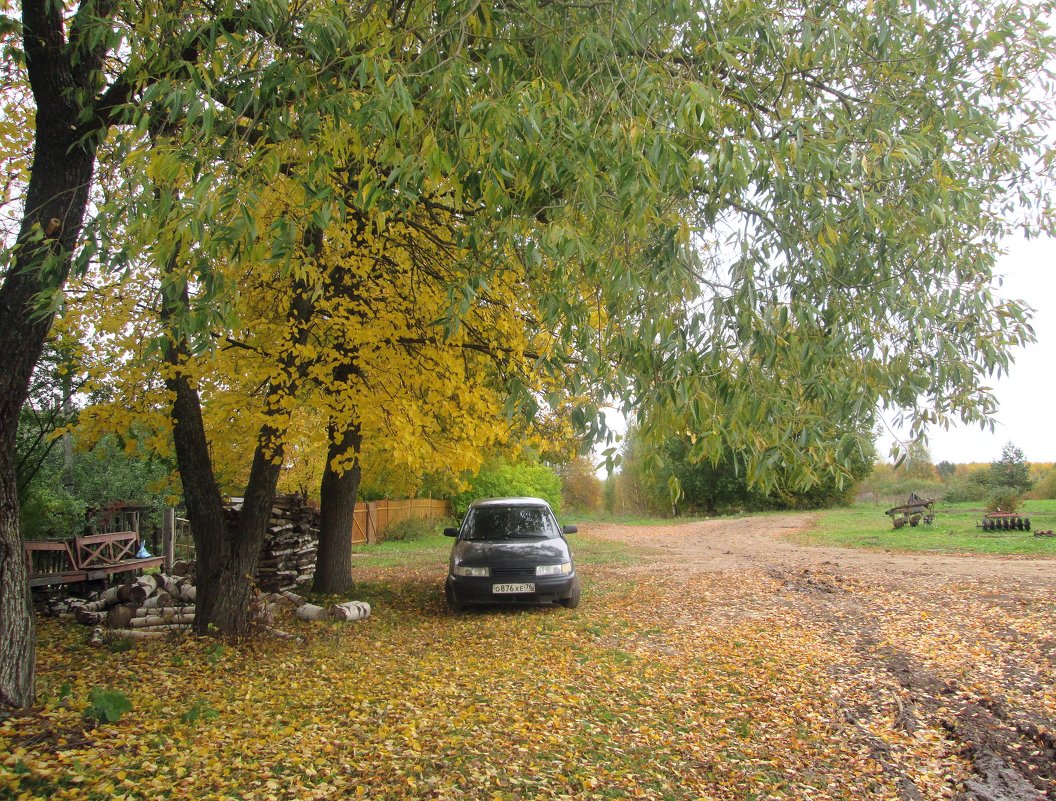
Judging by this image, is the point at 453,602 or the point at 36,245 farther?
the point at 453,602

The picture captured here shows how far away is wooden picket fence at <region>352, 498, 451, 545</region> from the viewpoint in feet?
76.8

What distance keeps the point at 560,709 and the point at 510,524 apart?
490cm

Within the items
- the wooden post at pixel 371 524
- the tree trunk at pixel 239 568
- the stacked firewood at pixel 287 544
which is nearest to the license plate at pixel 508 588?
the tree trunk at pixel 239 568

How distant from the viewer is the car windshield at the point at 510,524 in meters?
10.3

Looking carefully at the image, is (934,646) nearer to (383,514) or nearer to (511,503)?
(511,503)

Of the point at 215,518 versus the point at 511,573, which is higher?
the point at 215,518

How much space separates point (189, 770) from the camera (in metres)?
4.20

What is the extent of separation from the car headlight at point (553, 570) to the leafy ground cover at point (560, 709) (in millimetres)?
578

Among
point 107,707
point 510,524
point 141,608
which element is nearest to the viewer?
point 107,707

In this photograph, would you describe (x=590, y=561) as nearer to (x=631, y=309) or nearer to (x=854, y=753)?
(x=854, y=753)

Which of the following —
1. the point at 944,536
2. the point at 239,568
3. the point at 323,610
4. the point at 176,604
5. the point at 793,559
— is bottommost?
the point at 793,559

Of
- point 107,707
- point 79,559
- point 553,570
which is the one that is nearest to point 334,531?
point 79,559

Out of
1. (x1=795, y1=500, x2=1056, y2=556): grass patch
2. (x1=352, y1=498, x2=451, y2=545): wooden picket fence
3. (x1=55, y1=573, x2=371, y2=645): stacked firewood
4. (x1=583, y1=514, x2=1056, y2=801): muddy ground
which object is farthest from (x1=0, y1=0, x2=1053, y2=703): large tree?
(x1=352, y1=498, x2=451, y2=545): wooden picket fence

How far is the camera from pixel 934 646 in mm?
7738
